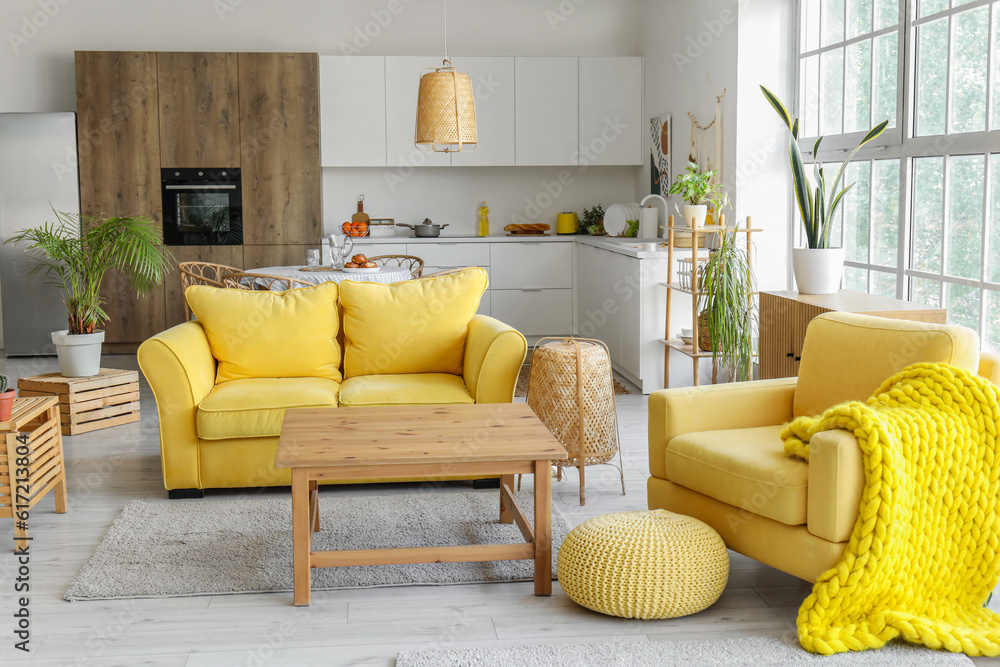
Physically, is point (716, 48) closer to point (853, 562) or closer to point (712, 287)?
point (712, 287)

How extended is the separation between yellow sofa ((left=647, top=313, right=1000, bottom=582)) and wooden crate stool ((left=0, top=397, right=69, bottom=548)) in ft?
7.13

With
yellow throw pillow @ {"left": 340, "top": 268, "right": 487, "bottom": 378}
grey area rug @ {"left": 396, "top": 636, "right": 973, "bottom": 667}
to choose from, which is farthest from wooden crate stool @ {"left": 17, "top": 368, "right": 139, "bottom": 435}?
grey area rug @ {"left": 396, "top": 636, "right": 973, "bottom": 667}

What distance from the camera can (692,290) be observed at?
195 inches

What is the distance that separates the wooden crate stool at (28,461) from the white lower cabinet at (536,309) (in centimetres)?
415

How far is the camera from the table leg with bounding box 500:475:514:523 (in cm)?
332

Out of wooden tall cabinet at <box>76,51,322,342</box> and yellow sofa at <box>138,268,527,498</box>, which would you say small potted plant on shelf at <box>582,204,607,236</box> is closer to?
wooden tall cabinet at <box>76,51,322,342</box>

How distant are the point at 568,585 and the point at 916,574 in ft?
3.10

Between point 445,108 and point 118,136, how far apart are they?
135 inches

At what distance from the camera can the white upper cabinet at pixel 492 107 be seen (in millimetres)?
7156

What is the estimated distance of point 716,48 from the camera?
5594 millimetres

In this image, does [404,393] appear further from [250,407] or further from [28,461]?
[28,461]

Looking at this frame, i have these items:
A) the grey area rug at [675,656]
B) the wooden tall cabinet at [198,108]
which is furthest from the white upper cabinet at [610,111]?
the grey area rug at [675,656]

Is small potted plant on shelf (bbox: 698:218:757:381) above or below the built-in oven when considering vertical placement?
below

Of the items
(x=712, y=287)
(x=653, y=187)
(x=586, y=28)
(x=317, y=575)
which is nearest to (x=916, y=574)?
(x=317, y=575)
